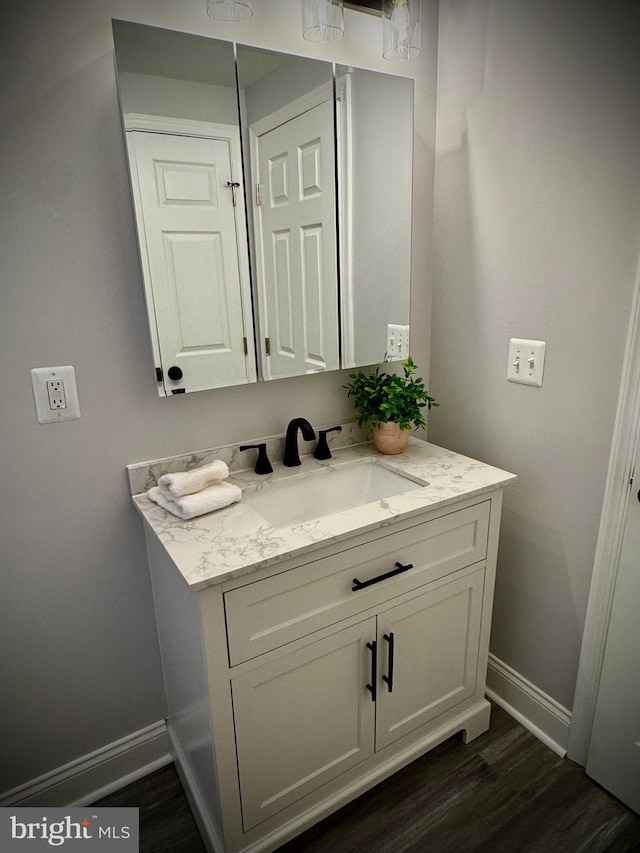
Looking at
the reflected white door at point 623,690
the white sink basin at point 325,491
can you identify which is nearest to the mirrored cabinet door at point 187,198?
A: the white sink basin at point 325,491

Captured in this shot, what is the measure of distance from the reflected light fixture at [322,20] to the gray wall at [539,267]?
452mm

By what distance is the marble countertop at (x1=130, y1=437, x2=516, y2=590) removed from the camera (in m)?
1.10

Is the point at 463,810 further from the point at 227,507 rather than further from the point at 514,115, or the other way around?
the point at 514,115

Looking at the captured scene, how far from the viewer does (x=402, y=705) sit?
4.87 ft

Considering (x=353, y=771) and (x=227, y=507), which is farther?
(x=353, y=771)

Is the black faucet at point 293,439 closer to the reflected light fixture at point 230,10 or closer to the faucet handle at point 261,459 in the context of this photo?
the faucet handle at point 261,459

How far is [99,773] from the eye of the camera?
5.02 ft

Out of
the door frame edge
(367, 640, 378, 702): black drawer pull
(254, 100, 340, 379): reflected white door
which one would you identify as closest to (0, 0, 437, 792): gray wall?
(254, 100, 340, 379): reflected white door

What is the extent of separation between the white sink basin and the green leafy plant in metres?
0.14

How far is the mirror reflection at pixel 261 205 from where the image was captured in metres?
1.25

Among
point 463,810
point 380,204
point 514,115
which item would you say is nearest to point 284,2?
point 380,204

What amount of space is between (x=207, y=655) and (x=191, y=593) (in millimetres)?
129

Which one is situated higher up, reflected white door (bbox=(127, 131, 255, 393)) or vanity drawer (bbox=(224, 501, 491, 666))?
reflected white door (bbox=(127, 131, 255, 393))

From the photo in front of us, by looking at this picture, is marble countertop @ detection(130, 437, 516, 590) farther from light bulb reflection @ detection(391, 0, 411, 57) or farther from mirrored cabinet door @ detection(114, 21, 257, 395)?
light bulb reflection @ detection(391, 0, 411, 57)
